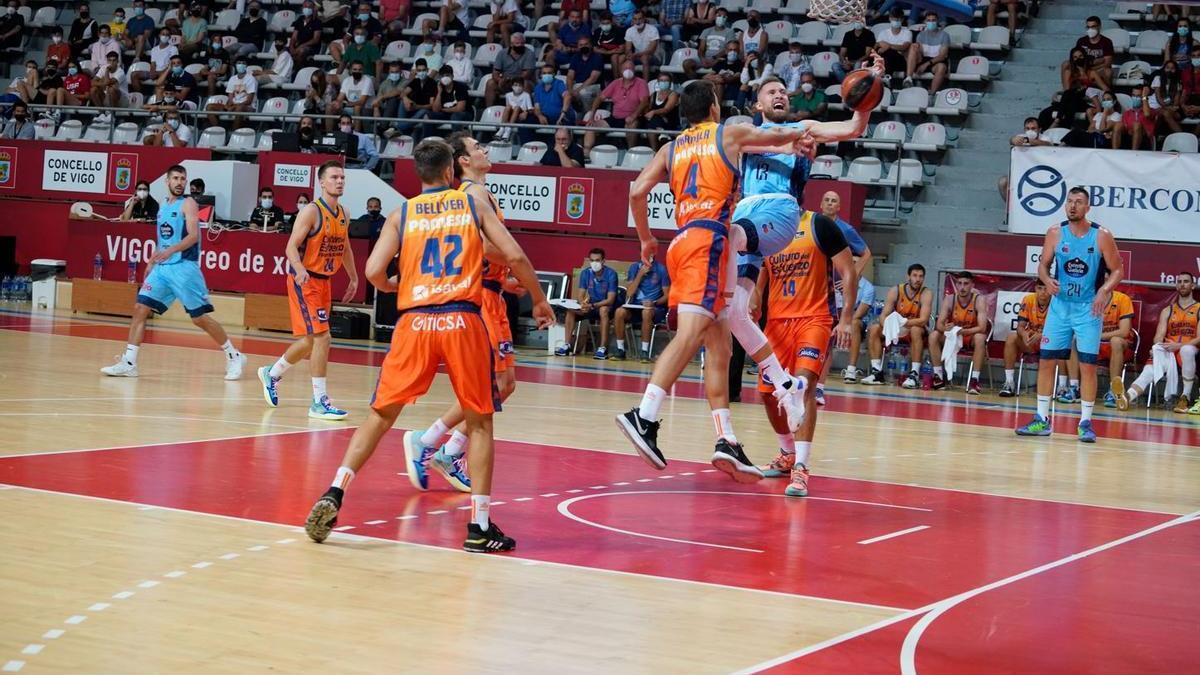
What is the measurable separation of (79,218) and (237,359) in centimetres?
1142

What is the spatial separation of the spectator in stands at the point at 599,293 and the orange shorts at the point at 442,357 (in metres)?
13.5

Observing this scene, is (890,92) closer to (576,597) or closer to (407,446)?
(407,446)

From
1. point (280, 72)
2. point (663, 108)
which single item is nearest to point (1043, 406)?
point (663, 108)

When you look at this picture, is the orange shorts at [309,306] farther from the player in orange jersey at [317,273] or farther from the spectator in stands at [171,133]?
the spectator in stands at [171,133]

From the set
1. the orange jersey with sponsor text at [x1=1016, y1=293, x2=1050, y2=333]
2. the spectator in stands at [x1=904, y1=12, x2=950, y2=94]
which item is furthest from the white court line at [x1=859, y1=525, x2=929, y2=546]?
the spectator in stands at [x1=904, y1=12, x2=950, y2=94]

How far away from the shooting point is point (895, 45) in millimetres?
22141

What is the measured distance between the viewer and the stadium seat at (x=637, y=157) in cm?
2170

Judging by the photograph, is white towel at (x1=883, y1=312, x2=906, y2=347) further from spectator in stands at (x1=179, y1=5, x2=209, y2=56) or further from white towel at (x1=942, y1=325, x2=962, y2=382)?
spectator in stands at (x1=179, y1=5, x2=209, y2=56)

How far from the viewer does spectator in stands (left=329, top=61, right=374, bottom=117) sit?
82.5 ft

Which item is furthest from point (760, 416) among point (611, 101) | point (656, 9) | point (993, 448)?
point (656, 9)

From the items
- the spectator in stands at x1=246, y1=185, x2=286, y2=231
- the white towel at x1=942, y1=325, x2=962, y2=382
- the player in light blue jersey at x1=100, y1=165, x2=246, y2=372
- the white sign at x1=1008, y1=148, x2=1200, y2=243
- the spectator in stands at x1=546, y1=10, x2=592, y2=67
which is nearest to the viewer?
the player in light blue jersey at x1=100, y1=165, x2=246, y2=372

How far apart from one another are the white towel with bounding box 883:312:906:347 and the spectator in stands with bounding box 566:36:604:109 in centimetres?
731

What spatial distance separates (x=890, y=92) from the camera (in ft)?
71.2

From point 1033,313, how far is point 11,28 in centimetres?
2372
